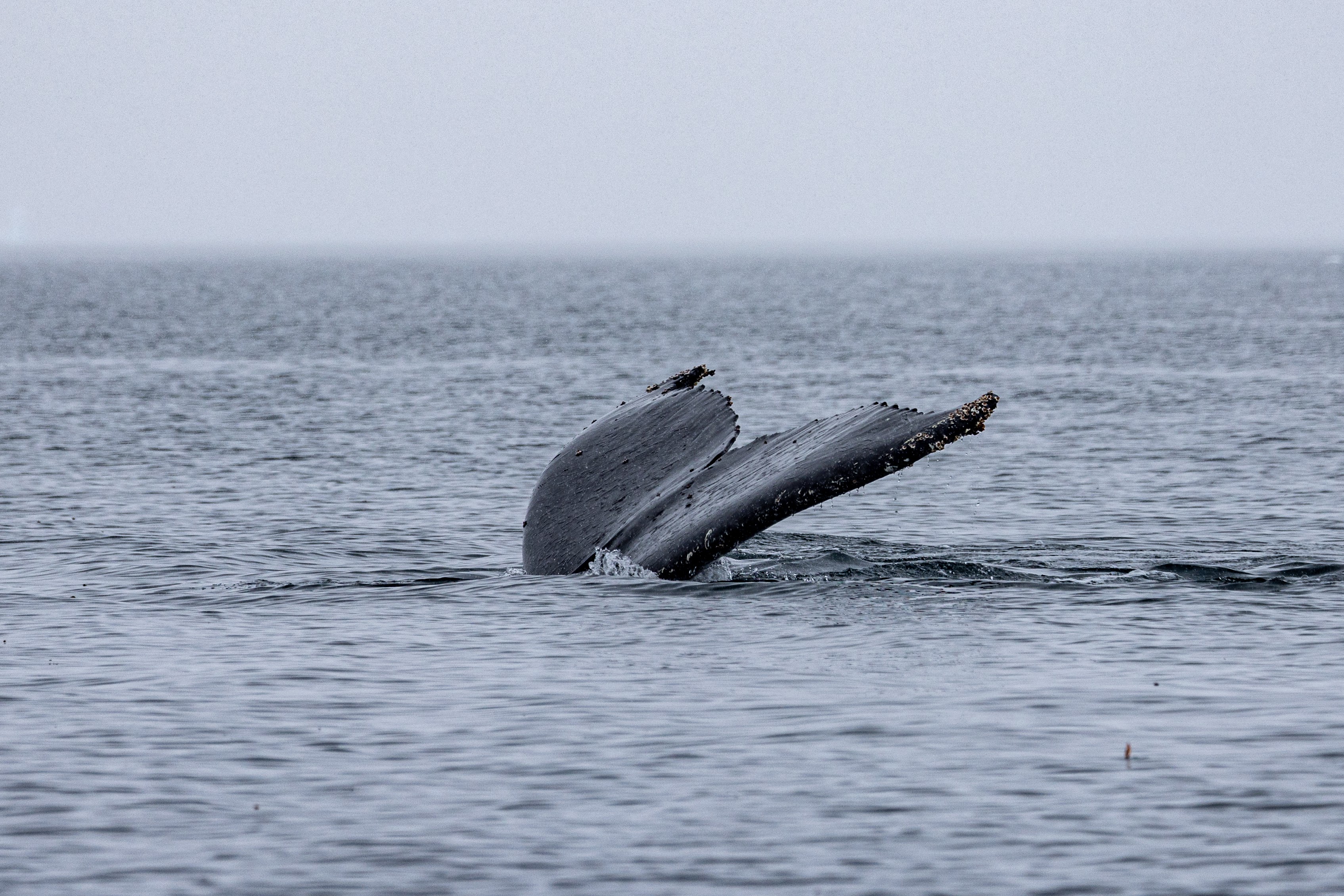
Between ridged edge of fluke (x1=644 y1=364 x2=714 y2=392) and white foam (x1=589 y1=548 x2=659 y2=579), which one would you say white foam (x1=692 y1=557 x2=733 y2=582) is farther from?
ridged edge of fluke (x1=644 y1=364 x2=714 y2=392)

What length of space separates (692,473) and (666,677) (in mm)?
2133

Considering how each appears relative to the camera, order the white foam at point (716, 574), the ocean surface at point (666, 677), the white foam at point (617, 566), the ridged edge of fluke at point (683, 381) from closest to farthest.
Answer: the ocean surface at point (666, 677)
the white foam at point (617, 566)
the ridged edge of fluke at point (683, 381)
the white foam at point (716, 574)

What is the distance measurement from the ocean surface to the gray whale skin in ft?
1.58

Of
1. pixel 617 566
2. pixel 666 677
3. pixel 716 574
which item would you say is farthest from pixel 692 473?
pixel 666 677

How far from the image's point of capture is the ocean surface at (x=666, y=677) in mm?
8484

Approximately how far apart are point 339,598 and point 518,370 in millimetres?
32562

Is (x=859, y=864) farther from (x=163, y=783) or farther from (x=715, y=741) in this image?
(x=163, y=783)

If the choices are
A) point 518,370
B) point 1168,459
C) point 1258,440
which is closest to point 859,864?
point 1168,459

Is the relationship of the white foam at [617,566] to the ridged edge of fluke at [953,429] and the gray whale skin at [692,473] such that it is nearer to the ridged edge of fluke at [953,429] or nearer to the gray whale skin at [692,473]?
the gray whale skin at [692,473]

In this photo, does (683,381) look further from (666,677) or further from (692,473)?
(666,677)

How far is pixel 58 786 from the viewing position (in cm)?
958

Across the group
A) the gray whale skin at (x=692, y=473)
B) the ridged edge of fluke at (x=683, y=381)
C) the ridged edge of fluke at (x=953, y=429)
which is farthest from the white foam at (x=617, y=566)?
the ridged edge of fluke at (x=953, y=429)

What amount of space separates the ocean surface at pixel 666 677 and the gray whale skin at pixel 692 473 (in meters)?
0.48

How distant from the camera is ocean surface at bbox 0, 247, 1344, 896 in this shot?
27.8 feet
